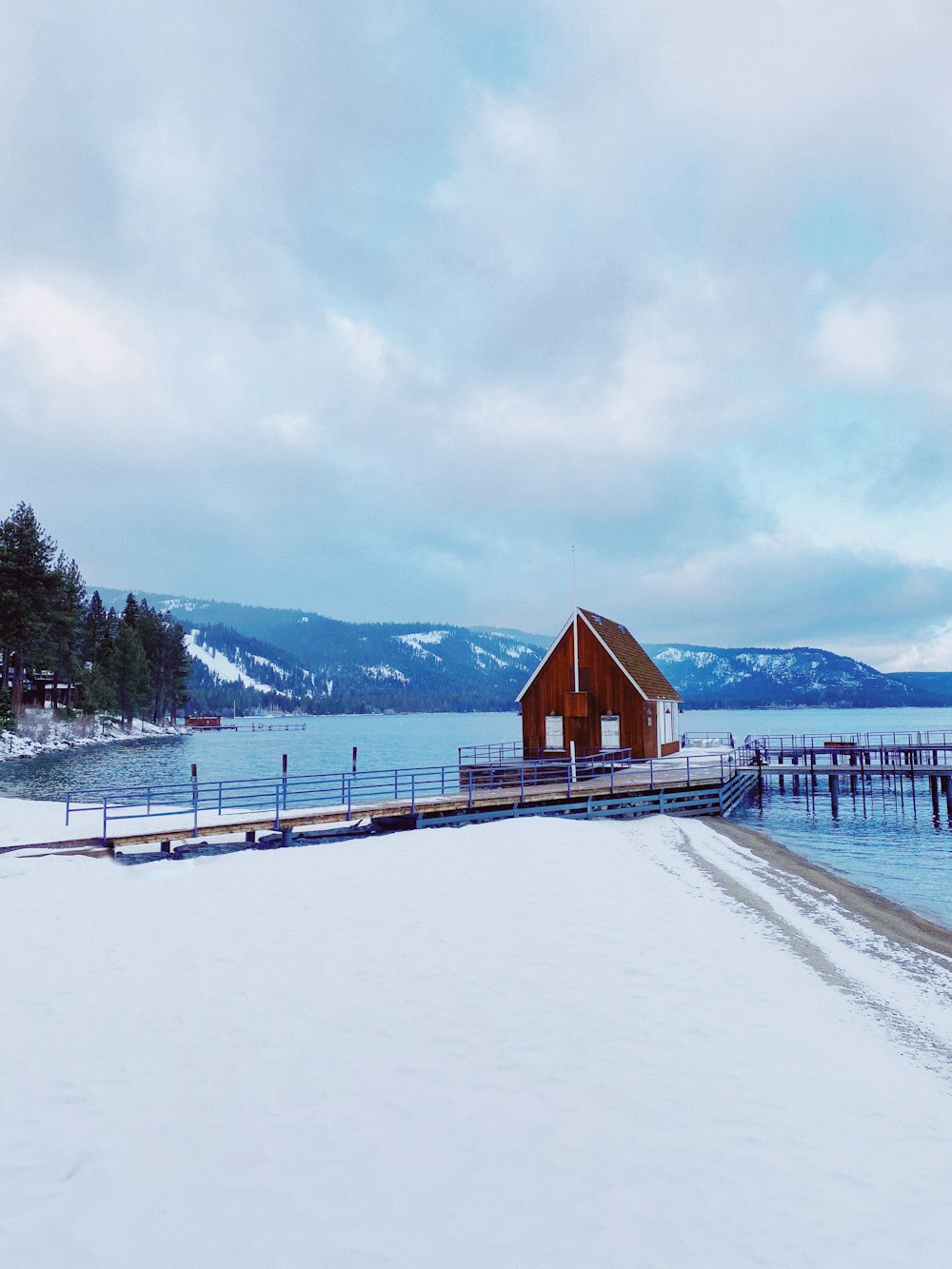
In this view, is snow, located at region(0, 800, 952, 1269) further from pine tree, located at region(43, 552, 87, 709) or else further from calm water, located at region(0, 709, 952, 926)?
pine tree, located at region(43, 552, 87, 709)

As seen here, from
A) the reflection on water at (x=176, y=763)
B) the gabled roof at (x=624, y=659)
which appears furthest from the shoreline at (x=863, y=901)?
the reflection on water at (x=176, y=763)

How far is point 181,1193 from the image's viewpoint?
5484 mm

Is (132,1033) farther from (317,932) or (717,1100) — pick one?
(717,1100)

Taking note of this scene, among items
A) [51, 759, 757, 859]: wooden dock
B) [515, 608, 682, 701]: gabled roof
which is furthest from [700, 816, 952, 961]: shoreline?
[515, 608, 682, 701]: gabled roof

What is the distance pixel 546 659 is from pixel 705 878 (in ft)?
66.5

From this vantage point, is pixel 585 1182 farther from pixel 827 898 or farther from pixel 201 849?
pixel 201 849

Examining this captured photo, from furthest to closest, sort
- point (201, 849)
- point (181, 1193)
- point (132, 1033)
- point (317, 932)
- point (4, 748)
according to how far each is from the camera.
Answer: point (4, 748)
point (201, 849)
point (317, 932)
point (132, 1033)
point (181, 1193)

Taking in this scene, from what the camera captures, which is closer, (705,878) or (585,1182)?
(585,1182)

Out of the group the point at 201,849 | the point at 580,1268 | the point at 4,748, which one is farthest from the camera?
the point at 4,748

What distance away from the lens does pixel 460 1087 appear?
280 inches

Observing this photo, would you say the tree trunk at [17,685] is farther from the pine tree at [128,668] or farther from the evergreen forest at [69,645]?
the pine tree at [128,668]

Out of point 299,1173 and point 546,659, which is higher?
A: point 546,659

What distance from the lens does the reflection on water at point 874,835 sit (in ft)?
70.8

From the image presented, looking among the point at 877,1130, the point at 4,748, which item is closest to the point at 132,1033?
the point at 877,1130
